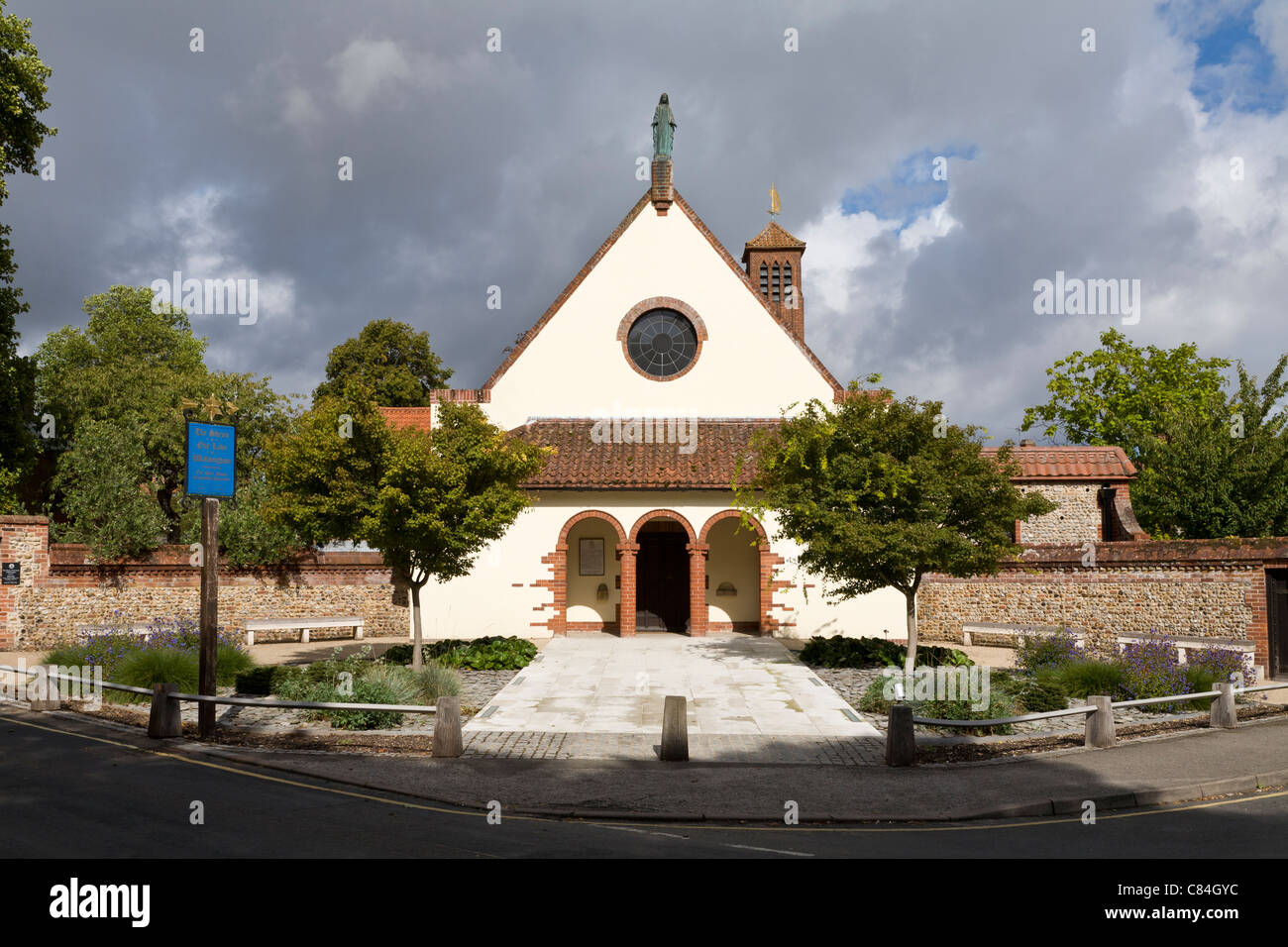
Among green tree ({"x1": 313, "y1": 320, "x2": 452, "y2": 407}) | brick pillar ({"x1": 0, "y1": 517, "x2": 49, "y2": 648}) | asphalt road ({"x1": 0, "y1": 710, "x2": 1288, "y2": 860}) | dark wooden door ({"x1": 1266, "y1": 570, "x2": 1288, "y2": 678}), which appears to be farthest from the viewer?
green tree ({"x1": 313, "y1": 320, "x2": 452, "y2": 407})

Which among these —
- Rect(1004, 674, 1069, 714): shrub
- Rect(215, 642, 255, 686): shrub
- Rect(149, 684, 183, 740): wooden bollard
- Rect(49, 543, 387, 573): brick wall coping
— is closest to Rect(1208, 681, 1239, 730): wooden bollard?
Rect(1004, 674, 1069, 714): shrub

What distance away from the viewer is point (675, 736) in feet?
35.5

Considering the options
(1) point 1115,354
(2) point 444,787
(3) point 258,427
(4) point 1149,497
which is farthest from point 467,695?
(1) point 1115,354

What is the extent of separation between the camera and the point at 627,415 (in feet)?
81.3

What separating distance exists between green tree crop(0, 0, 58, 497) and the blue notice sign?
14340 millimetres

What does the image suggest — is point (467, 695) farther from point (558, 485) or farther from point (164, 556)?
point (164, 556)

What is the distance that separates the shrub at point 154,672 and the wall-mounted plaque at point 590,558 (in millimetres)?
11260

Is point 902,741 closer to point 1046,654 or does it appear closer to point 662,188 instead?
point 1046,654

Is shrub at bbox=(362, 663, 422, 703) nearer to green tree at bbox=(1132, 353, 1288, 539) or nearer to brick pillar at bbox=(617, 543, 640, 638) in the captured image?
brick pillar at bbox=(617, 543, 640, 638)

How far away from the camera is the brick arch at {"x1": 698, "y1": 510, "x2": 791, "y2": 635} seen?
23.0 meters

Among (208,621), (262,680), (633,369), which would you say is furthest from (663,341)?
(208,621)

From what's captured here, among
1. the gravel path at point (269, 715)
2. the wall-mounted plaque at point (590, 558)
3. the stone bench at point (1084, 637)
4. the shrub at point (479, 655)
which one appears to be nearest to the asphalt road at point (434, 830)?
the gravel path at point (269, 715)

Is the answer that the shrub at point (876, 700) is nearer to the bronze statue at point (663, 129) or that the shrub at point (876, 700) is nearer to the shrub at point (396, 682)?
the shrub at point (396, 682)

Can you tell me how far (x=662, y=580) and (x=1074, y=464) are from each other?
42.5 feet
